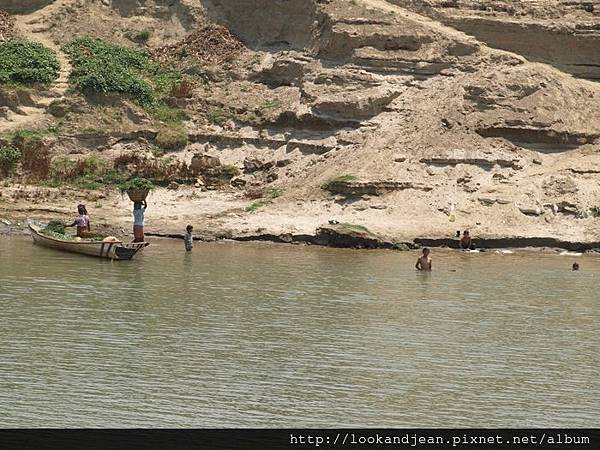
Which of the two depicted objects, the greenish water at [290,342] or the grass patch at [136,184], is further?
the grass patch at [136,184]

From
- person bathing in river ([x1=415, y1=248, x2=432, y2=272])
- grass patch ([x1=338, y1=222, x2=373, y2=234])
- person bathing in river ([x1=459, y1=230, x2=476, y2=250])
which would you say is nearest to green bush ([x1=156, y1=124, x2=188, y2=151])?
grass patch ([x1=338, y1=222, x2=373, y2=234])

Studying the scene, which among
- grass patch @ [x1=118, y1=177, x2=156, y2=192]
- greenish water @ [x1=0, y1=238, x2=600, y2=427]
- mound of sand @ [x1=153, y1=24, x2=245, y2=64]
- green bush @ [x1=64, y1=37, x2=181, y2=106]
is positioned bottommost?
greenish water @ [x1=0, y1=238, x2=600, y2=427]

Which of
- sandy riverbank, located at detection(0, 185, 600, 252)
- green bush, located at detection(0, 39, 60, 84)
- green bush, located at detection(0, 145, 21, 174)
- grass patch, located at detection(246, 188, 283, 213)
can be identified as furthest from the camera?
green bush, located at detection(0, 39, 60, 84)

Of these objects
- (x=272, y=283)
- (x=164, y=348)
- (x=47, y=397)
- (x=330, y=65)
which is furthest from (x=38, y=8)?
(x=47, y=397)

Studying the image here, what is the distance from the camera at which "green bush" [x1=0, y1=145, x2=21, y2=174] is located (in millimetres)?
35250

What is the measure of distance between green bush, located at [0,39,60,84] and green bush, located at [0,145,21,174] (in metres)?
3.37

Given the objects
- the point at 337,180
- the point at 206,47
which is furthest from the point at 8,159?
the point at 206,47

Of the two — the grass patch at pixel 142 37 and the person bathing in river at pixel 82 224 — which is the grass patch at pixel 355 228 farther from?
the grass patch at pixel 142 37

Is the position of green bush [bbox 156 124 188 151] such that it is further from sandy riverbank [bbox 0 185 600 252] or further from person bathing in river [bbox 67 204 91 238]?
person bathing in river [bbox 67 204 91 238]

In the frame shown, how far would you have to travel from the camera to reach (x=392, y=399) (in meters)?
16.2

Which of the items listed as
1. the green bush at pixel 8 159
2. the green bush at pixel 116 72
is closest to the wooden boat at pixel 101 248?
the green bush at pixel 8 159

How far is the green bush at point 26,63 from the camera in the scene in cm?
3834

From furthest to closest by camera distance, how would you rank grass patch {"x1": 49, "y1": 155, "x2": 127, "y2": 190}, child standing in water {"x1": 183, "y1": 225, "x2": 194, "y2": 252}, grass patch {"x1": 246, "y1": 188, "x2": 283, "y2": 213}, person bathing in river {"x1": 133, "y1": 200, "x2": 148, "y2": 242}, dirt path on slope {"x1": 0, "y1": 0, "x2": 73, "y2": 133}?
dirt path on slope {"x1": 0, "y1": 0, "x2": 73, "y2": 133} → grass patch {"x1": 49, "y1": 155, "x2": 127, "y2": 190} → grass patch {"x1": 246, "y1": 188, "x2": 283, "y2": 213} → child standing in water {"x1": 183, "y1": 225, "x2": 194, "y2": 252} → person bathing in river {"x1": 133, "y1": 200, "x2": 148, "y2": 242}

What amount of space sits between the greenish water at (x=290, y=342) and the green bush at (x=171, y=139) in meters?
7.99
